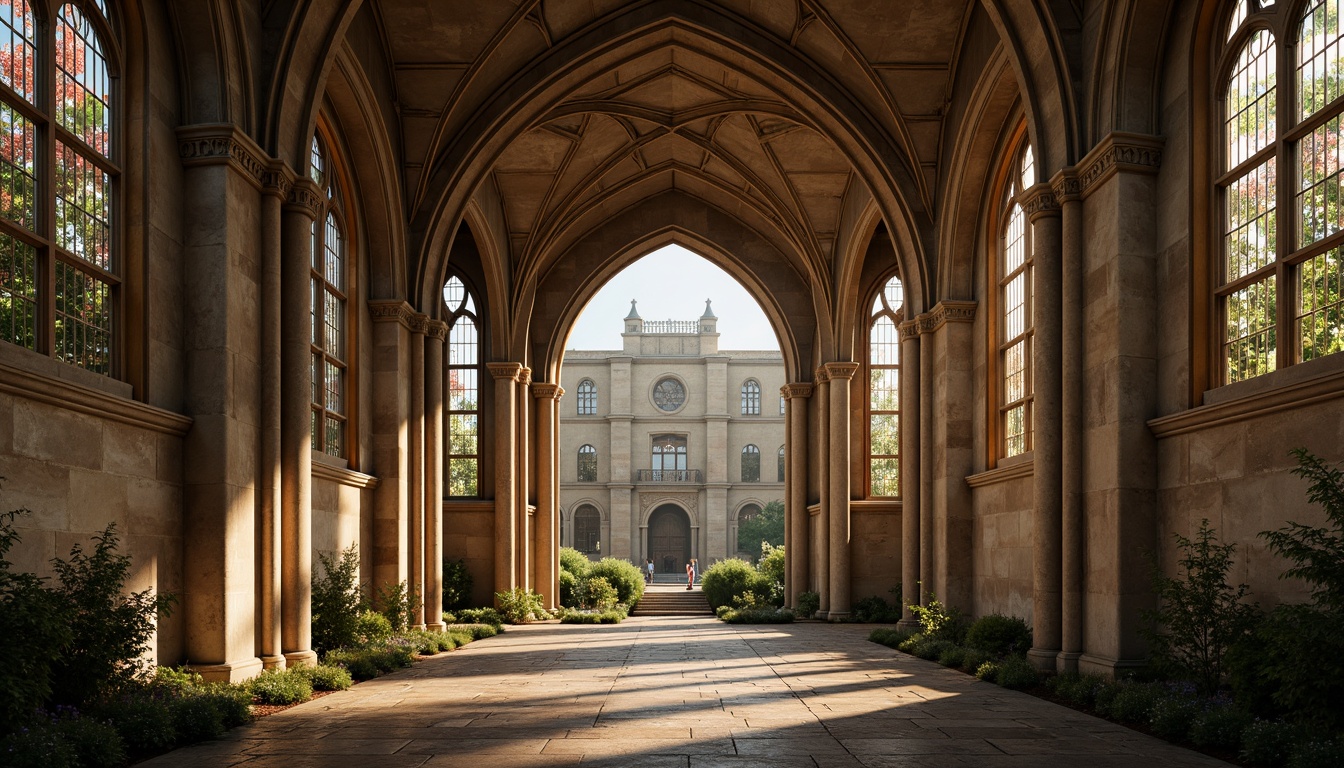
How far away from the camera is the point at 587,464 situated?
67812 millimetres

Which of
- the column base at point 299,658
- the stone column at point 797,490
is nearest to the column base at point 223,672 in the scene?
the column base at point 299,658

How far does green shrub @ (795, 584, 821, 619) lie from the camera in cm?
2928

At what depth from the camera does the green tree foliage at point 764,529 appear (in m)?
63.9

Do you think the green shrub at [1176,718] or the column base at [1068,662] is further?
the column base at [1068,662]

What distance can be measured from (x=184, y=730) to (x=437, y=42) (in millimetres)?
13601

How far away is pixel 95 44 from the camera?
1166cm

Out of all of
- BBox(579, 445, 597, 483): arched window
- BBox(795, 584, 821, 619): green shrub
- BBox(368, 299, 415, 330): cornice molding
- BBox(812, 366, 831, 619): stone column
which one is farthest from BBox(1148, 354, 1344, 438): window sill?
BBox(579, 445, 597, 483): arched window

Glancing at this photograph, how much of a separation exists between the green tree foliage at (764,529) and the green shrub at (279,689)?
171 feet

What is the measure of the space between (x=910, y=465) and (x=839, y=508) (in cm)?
555

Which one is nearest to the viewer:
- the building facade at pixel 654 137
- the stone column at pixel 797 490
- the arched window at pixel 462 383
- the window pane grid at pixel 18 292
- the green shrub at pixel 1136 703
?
the window pane grid at pixel 18 292

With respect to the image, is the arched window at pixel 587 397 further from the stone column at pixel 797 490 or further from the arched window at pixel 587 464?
the stone column at pixel 797 490

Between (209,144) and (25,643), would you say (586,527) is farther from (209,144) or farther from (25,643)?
(25,643)

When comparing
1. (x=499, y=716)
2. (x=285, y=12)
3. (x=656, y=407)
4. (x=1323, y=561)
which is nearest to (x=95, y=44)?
(x=285, y=12)

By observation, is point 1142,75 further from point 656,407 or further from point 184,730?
point 656,407
